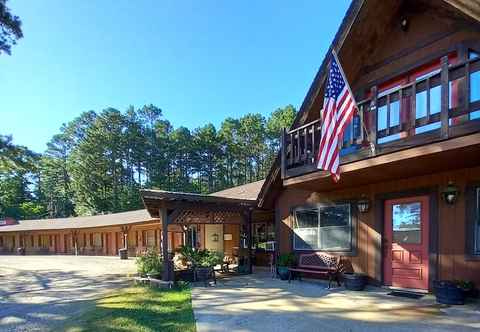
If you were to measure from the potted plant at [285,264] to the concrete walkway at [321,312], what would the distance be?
1.42 meters

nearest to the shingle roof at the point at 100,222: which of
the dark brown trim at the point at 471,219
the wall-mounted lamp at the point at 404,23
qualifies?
the wall-mounted lamp at the point at 404,23

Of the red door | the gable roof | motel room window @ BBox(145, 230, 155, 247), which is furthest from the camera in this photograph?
motel room window @ BBox(145, 230, 155, 247)

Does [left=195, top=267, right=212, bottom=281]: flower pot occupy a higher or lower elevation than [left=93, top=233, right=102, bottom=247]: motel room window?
lower

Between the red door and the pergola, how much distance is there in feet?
16.7

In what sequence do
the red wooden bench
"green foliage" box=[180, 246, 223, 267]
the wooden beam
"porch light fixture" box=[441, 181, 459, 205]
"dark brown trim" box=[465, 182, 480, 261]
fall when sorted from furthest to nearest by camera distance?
"green foliage" box=[180, 246, 223, 267], the red wooden bench, "porch light fixture" box=[441, 181, 459, 205], "dark brown trim" box=[465, 182, 480, 261], the wooden beam

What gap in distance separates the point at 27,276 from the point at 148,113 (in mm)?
36334

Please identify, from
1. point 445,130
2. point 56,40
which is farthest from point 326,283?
point 56,40

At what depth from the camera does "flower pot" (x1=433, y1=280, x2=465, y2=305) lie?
6.09 m

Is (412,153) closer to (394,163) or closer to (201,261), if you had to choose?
→ (394,163)

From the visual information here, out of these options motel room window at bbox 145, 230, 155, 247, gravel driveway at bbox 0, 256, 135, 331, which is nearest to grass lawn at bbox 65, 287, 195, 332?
gravel driveway at bbox 0, 256, 135, 331

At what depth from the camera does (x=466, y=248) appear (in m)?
6.44

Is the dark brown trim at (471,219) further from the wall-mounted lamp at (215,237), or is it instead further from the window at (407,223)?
the wall-mounted lamp at (215,237)

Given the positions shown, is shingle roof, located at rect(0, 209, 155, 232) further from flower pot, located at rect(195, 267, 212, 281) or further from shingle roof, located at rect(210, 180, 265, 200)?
flower pot, located at rect(195, 267, 212, 281)

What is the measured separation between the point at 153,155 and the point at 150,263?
37.7m
